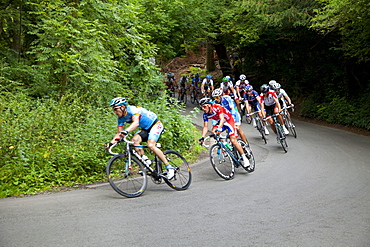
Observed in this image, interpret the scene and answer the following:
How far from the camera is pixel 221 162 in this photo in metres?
9.55

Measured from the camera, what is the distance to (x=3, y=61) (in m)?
13.4

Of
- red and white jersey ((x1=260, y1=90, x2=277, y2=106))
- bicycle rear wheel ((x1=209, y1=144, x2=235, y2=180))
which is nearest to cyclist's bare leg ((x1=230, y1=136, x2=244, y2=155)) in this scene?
bicycle rear wheel ((x1=209, y1=144, x2=235, y2=180))

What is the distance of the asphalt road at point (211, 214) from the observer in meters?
5.53

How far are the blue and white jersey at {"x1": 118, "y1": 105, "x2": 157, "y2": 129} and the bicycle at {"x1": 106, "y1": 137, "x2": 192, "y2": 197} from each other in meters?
0.40

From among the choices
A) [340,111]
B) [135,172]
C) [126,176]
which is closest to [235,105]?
[135,172]

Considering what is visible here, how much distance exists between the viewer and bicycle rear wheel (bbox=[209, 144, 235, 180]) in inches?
372

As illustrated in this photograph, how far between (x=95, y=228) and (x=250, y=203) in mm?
2951

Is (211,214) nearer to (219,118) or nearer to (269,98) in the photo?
(219,118)

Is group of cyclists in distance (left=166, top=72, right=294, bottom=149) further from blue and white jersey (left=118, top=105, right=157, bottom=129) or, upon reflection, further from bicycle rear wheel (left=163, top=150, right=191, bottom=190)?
blue and white jersey (left=118, top=105, right=157, bottom=129)

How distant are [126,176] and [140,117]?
1222 millimetres

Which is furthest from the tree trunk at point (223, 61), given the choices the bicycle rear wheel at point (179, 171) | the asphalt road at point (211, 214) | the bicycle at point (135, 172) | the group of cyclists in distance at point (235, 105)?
the bicycle at point (135, 172)

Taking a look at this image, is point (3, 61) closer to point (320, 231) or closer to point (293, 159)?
point (293, 159)

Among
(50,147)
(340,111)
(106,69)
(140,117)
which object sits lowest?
(50,147)

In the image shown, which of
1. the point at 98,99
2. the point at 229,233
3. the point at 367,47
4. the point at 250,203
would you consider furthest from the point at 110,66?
the point at 367,47
